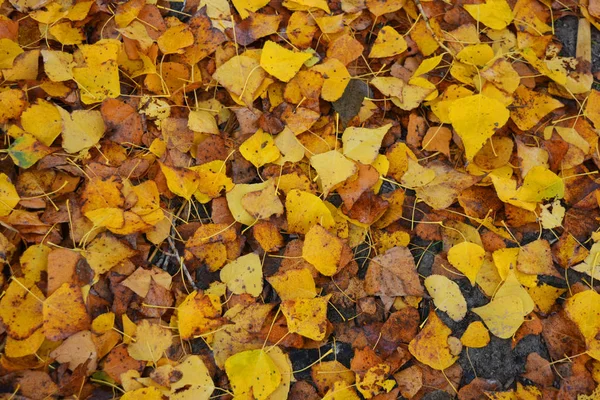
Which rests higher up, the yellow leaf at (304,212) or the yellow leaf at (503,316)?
the yellow leaf at (304,212)

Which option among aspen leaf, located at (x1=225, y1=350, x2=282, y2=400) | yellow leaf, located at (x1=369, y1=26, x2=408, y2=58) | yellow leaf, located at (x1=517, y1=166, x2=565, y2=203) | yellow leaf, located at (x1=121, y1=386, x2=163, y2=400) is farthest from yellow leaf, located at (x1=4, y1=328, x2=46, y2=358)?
yellow leaf, located at (x1=517, y1=166, x2=565, y2=203)

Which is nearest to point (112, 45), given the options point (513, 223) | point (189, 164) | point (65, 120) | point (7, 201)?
point (65, 120)

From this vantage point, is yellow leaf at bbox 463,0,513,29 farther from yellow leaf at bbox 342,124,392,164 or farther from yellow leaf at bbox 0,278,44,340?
yellow leaf at bbox 0,278,44,340

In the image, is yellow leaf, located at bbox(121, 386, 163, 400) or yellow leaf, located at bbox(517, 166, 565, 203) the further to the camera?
yellow leaf, located at bbox(517, 166, 565, 203)

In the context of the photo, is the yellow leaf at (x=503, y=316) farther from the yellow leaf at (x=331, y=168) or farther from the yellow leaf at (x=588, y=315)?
the yellow leaf at (x=331, y=168)

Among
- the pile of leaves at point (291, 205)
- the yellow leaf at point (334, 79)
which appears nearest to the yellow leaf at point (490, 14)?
the pile of leaves at point (291, 205)

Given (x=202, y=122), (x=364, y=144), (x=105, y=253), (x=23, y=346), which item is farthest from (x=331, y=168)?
(x=23, y=346)

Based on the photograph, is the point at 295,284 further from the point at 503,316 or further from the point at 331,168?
the point at 503,316
